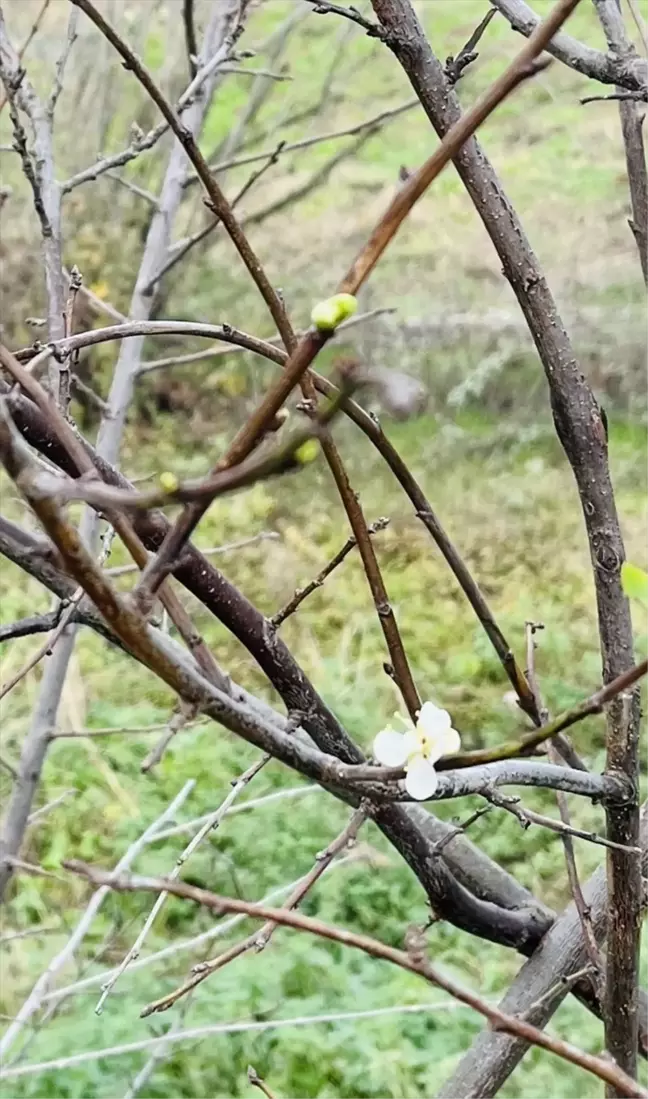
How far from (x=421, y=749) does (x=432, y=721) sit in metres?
0.01

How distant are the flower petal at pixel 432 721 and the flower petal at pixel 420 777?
0.03 ft

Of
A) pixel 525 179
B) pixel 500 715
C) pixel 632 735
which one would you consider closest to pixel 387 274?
pixel 525 179

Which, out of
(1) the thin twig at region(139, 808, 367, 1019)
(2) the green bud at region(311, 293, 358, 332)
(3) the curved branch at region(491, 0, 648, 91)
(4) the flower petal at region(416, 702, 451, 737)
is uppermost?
(3) the curved branch at region(491, 0, 648, 91)

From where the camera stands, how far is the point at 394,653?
1.73 ft

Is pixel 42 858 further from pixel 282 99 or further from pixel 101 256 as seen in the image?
pixel 282 99

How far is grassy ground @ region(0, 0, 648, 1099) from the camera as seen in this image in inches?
60.6

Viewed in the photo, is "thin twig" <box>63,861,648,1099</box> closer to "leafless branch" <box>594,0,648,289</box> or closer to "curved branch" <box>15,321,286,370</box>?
"curved branch" <box>15,321,286,370</box>

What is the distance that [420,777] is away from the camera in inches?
13.3

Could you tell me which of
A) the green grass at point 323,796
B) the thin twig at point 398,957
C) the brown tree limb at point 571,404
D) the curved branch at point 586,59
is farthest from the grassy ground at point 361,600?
the curved branch at point 586,59

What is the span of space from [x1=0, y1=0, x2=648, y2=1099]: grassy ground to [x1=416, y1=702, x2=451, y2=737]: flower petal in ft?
2.61

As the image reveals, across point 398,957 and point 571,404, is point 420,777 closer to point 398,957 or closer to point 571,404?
point 398,957

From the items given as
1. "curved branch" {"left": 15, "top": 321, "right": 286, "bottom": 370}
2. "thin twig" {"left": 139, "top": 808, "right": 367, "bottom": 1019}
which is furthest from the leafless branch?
"thin twig" {"left": 139, "top": 808, "right": 367, "bottom": 1019}

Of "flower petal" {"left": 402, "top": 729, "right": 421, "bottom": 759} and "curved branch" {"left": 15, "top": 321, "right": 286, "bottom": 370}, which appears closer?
"flower petal" {"left": 402, "top": 729, "right": 421, "bottom": 759}

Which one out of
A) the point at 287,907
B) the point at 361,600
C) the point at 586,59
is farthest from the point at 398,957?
the point at 361,600
